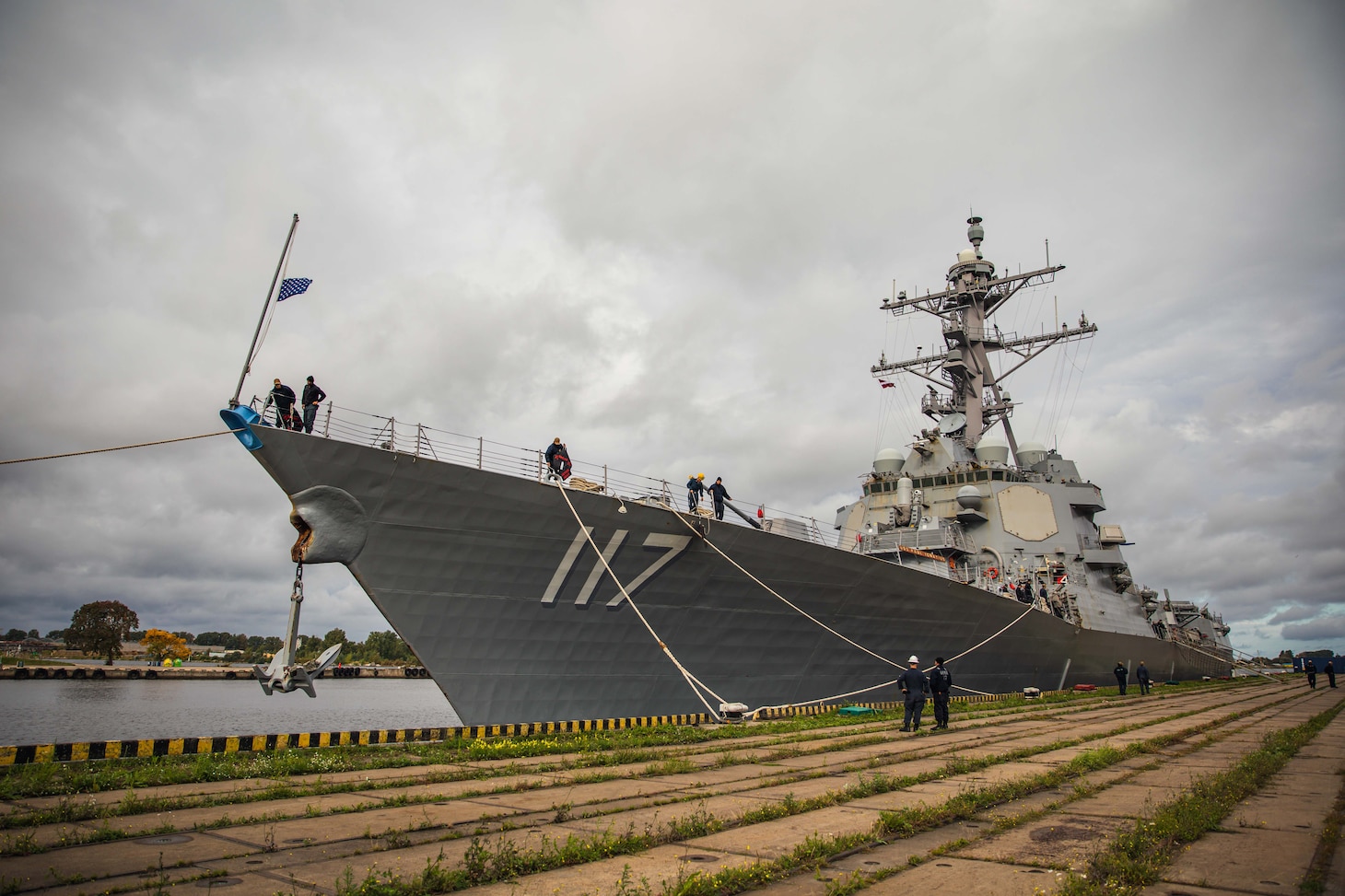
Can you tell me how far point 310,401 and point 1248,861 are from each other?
9.06 metres

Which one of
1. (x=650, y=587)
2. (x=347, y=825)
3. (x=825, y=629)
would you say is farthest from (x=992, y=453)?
(x=347, y=825)

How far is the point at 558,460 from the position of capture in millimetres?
10438

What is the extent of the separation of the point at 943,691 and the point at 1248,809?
17.6ft

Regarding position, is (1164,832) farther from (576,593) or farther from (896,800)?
(576,593)

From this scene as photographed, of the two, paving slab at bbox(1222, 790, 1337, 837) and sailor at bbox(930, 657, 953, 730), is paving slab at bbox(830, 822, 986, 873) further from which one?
sailor at bbox(930, 657, 953, 730)

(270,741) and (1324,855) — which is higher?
(1324,855)

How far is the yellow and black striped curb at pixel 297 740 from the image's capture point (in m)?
7.12

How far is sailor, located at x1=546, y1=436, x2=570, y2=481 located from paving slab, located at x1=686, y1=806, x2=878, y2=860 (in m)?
6.23

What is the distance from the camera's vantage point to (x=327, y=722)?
2153cm

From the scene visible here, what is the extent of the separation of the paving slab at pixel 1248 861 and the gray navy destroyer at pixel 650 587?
22.4 ft

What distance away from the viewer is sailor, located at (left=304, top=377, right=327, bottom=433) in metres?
8.65

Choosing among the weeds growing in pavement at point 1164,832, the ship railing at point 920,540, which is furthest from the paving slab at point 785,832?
the ship railing at point 920,540

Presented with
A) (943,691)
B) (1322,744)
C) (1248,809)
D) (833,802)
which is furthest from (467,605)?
(1322,744)

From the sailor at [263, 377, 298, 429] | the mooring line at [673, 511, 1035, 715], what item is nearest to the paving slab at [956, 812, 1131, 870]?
the mooring line at [673, 511, 1035, 715]
